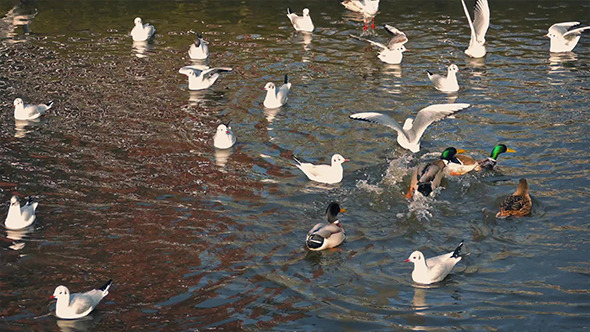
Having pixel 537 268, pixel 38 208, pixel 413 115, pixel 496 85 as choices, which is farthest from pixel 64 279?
pixel 496 85

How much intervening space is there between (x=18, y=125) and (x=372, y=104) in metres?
9.43

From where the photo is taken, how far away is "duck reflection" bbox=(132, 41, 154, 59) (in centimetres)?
2866

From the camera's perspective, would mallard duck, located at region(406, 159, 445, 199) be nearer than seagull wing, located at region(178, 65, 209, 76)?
Yes

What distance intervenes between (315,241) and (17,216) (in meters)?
5.73

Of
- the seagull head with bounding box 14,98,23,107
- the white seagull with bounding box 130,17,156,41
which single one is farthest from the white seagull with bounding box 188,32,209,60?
the seagull head with bounding box 14,98,23,107

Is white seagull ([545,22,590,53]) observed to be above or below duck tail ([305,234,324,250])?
below

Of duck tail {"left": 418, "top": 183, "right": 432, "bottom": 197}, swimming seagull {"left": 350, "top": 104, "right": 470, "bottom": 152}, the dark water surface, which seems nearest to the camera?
the dark water surface

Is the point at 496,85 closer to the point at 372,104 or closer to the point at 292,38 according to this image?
the point at 372,104

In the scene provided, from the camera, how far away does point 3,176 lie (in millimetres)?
19047

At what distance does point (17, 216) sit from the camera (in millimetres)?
16250

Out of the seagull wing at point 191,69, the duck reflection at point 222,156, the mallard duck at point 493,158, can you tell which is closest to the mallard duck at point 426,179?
the mallard duck at point 493,158

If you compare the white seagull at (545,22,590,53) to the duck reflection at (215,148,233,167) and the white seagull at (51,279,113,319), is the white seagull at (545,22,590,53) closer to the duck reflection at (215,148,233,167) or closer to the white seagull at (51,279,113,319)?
the duck reflection at (215,148,233,167)

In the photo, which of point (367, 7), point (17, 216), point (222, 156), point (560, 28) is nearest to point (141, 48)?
point (367, 7)

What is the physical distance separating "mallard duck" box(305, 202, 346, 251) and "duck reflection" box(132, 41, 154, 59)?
14494 mm
